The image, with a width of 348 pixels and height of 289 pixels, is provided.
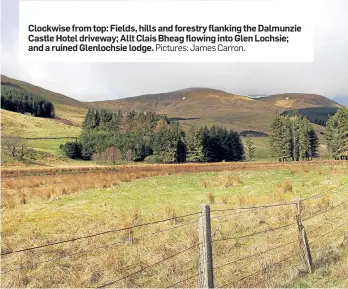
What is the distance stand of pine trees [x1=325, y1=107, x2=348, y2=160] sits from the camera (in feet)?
259

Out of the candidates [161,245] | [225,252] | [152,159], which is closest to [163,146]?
[152,159]

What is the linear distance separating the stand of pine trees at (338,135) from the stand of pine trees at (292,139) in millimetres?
5007

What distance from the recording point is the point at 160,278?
7.87 metres

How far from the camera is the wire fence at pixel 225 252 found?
752 cm

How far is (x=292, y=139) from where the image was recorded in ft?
306

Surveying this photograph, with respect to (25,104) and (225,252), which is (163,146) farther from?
(25,104)

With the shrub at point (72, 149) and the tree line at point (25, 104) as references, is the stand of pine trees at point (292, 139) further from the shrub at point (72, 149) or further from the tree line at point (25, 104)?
the tree line at point (25, 104)

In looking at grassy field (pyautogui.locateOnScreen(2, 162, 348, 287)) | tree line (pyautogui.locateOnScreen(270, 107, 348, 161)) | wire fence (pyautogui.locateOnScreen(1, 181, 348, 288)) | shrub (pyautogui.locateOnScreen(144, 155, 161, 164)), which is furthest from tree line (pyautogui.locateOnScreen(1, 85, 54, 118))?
wire fence (pyautogui.locateOnScreen(1, 181, 348, 288))

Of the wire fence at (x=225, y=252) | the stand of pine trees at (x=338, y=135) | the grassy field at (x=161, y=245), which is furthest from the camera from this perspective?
the stand of pine trees at (x=338, y=135)

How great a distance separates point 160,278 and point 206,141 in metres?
91.4

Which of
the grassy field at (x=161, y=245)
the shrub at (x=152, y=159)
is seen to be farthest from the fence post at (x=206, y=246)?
the shrub at (x=152, y=159)

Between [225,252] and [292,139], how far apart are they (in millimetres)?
88382

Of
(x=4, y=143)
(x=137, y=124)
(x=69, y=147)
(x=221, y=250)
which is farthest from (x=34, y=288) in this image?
(x=137, y=124)

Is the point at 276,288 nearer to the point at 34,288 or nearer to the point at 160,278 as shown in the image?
the point at 160,278
